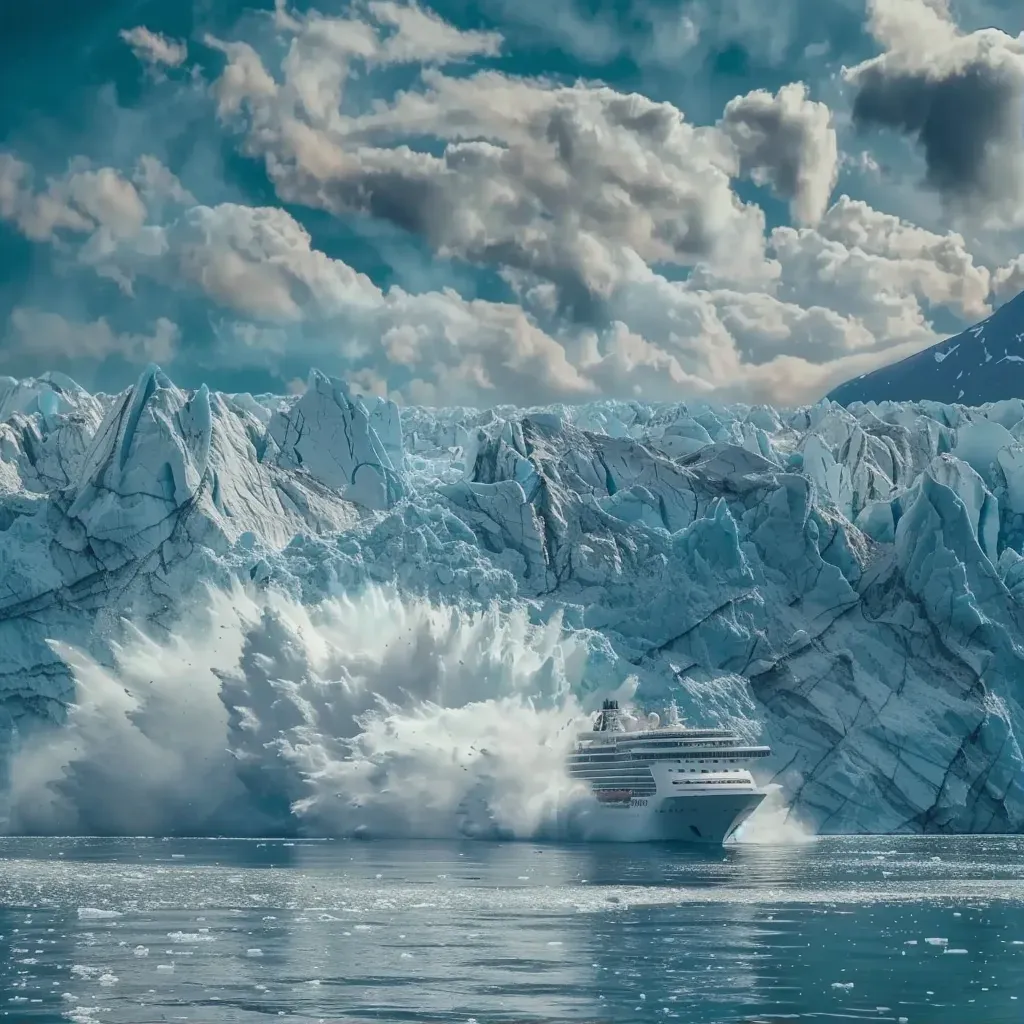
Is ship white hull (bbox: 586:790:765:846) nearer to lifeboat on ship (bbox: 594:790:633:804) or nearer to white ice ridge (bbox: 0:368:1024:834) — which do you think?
lifeboat on ship (bbox: 594:790:633:804)

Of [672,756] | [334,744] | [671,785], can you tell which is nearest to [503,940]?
[671,785]

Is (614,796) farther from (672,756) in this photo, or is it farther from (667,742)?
(667,742)

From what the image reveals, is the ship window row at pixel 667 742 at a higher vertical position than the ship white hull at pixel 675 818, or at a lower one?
higher

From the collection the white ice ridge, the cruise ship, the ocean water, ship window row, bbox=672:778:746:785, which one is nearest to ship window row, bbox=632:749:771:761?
the cruise ship

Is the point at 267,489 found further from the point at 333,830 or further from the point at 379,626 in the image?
the point at 333,830

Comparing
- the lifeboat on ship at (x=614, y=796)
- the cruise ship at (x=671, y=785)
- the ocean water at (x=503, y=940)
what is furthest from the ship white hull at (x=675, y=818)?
the ocean water at (x=503, y=940)

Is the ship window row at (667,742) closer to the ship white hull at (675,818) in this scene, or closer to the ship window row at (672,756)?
A: the ship window row at (672,756)
